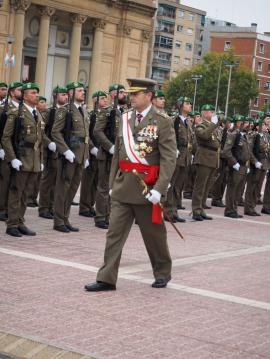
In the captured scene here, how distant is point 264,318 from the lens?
7.81 metres

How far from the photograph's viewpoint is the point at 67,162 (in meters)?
12.4

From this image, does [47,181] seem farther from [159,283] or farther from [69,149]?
[159,283]

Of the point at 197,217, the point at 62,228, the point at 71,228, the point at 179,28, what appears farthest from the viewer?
the point at 179,28

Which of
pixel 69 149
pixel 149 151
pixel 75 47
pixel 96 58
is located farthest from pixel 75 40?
pixel 149 151

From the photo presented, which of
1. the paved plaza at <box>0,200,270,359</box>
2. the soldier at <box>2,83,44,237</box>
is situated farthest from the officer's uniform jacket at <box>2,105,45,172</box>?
the paved plaza at <box>0,200,270,359</box>

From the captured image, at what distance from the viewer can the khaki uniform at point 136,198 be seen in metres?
8.52

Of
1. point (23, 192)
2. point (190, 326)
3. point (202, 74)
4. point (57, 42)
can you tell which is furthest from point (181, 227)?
point (202, 74)

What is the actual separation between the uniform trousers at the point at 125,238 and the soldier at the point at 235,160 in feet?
25.3

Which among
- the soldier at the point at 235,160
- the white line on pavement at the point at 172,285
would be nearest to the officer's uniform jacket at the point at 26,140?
the white line on pavement at the point at 172,285

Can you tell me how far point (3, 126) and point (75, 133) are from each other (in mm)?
1195

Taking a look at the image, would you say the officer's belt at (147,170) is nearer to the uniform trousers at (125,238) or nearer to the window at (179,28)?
the uniform trousers at (125,238)

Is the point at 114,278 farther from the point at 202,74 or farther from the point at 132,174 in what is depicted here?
the point at 202,74

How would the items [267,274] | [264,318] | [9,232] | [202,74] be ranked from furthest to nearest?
[202,74] < [9,232] < [267,274] < [264,318]

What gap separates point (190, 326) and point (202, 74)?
3774 inches
